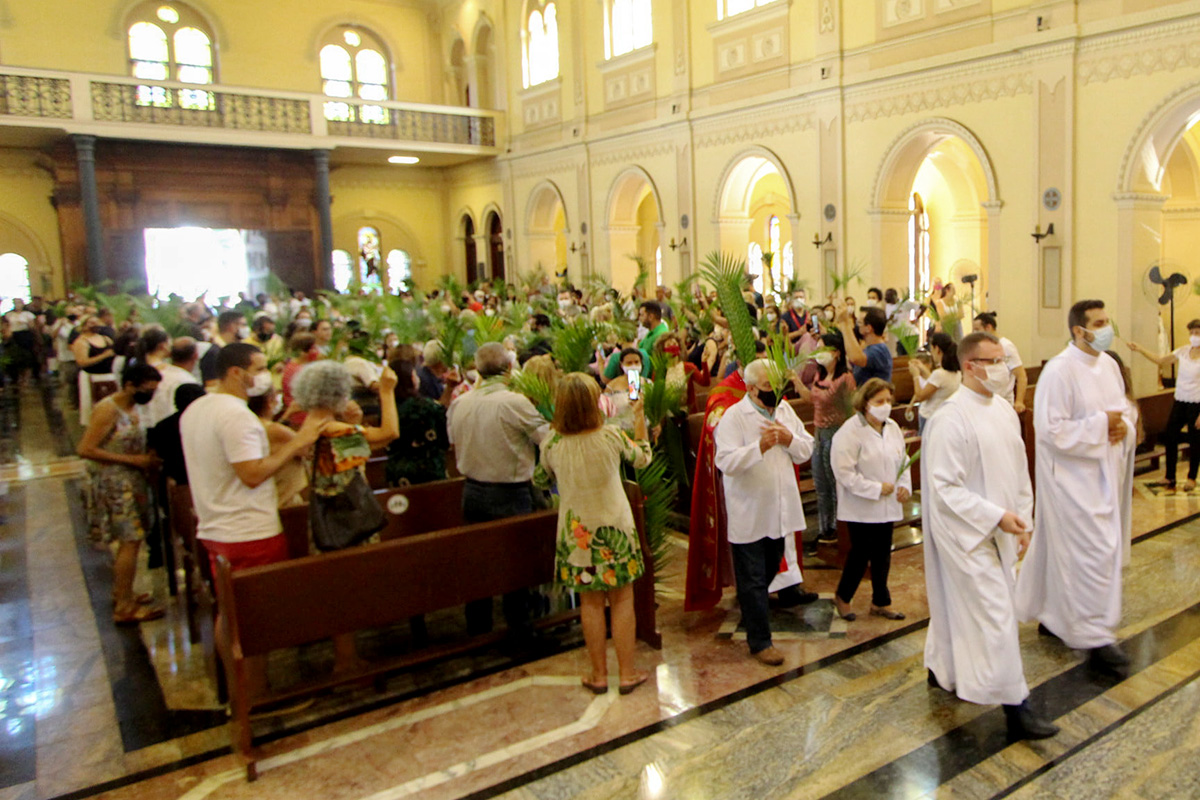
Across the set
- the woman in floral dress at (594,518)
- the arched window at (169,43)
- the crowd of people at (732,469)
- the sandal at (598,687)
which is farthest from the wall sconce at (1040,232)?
the arched window at (169,43)

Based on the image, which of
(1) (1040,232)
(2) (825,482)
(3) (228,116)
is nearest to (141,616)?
(2) (825,482)

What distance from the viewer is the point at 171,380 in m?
6.07

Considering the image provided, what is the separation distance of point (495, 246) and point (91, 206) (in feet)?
32.3

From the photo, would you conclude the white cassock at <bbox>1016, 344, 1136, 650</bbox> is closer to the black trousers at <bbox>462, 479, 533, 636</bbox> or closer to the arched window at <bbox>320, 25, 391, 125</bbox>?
the black trousers at <bbox>462, 479, 533, 636</bbox>

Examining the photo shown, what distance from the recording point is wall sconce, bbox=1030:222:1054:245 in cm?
1182

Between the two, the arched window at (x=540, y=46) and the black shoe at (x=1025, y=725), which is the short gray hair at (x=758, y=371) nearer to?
the black shoe at (x=1025, y=725)

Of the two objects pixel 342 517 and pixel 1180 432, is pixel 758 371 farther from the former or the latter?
pixel 1180 432

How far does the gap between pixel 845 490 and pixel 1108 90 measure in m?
8.81

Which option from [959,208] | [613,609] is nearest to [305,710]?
[613,609]

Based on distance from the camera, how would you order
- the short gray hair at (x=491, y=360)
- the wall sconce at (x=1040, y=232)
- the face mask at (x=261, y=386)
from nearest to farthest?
the short gray hair at (x=491, y=360) < the face mask at (x=261, y=386) < the wall sconce at (x=1040, y=232)

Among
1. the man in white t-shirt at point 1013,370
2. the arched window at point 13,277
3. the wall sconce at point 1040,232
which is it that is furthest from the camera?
the arched window at point 13,277

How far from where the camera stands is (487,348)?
4.72 metres

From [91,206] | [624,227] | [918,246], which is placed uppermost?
[91,206]

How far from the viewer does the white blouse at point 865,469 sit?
4.91 meters
